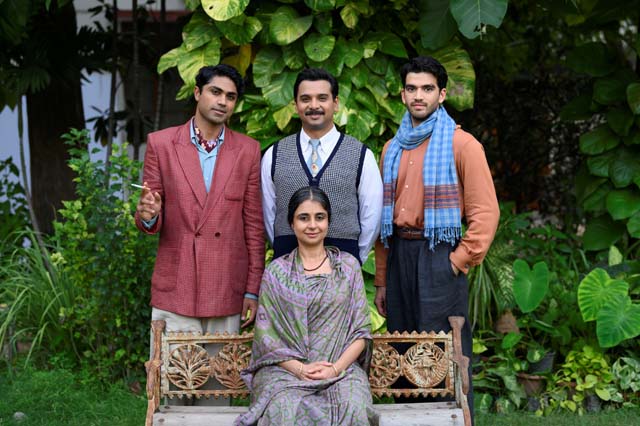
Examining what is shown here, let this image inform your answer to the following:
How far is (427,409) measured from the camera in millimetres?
3795

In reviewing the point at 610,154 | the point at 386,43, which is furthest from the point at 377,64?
the point at 610,154

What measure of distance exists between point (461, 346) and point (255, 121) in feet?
6.47

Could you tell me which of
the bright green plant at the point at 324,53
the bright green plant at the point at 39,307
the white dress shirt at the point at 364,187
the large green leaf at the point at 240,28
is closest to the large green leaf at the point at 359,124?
the bright green plant at the point at 324,53

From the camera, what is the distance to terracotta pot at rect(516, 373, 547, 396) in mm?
5282

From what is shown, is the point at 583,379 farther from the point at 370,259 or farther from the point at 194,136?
the point at 194,136

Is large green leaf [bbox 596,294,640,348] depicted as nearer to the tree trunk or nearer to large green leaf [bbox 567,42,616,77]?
large green leaf [bbox 567,42,616,77]

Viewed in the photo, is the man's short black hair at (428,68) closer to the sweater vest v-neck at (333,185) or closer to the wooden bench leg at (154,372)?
the sweater vest v-neck at (333,185)

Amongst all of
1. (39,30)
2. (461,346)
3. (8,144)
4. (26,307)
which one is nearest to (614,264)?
(461,346)

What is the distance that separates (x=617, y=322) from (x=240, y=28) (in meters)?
2.69

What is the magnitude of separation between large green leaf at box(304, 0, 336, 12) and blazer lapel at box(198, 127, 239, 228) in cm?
139

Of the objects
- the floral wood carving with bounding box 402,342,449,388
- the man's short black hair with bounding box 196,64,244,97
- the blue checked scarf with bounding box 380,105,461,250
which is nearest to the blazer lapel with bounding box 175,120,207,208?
the man's short black hair with bounding box 196,64,244,97

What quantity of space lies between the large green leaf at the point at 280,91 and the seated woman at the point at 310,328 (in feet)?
4.78

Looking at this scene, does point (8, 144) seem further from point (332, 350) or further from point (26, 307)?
point (332, 350)

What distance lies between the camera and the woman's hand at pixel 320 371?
138 inches
